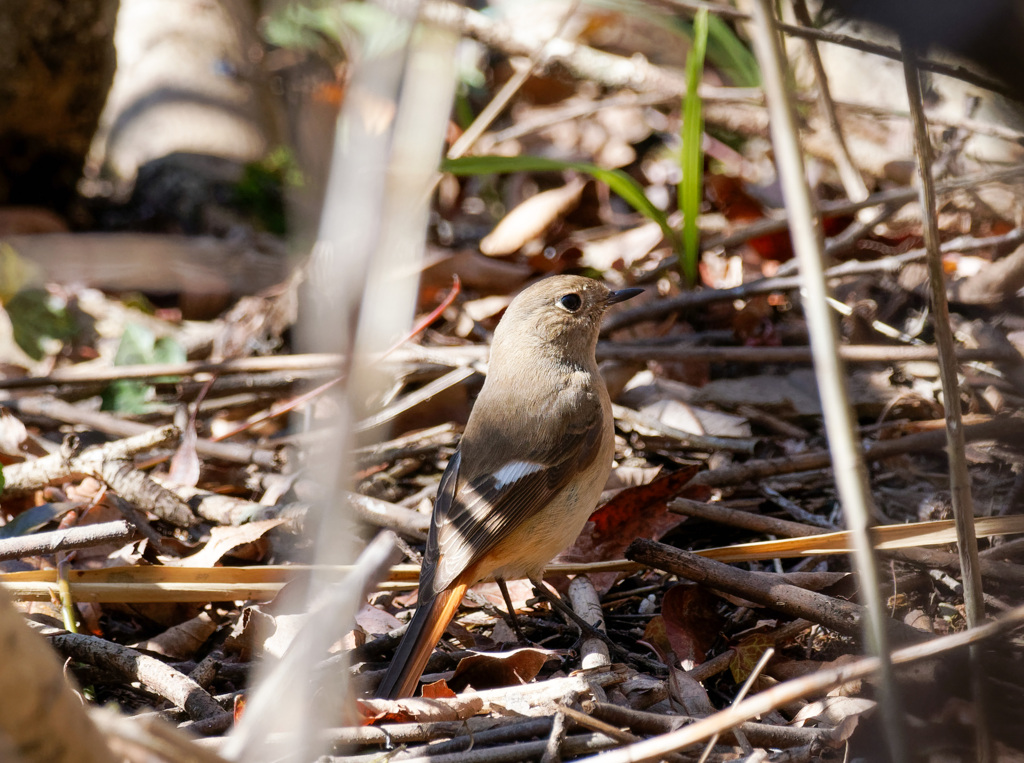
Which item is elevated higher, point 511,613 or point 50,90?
point 50,90

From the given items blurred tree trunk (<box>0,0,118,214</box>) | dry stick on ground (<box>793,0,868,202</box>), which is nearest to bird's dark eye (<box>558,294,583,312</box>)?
dry stick on ground (<box>793,0,868,202</box>)

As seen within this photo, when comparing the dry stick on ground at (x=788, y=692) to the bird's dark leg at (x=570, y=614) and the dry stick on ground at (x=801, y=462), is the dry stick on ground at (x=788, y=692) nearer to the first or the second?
the bird's dark leg at (x=570, y=614)

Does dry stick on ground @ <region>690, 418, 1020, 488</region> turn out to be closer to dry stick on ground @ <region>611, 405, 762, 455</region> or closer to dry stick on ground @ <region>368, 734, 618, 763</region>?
dry stick on ground @ <region>611, 405, 762, 455</region>

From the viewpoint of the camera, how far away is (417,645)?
255 cm

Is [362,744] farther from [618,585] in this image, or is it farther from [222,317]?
[222,317]

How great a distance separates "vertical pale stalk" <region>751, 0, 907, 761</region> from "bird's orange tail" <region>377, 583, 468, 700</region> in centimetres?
130

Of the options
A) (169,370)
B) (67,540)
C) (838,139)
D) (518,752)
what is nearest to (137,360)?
(169,370)

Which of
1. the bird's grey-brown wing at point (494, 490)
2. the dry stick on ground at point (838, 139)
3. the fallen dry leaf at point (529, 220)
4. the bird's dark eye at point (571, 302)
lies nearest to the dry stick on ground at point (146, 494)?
the bird's grey-brown wing at point (494, 490)

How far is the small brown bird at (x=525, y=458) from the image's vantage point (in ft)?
9.41

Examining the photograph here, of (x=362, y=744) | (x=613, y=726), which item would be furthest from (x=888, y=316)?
(x=362, y=744)

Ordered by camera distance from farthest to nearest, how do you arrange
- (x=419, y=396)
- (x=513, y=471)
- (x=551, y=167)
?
(x=551, y=167) → (x=419, y=396) → (x=513, y=471)

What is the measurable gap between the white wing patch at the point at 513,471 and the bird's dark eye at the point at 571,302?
0.73 metres

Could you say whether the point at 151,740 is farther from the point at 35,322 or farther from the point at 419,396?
the point at 35,322

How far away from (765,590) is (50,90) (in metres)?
4.97
